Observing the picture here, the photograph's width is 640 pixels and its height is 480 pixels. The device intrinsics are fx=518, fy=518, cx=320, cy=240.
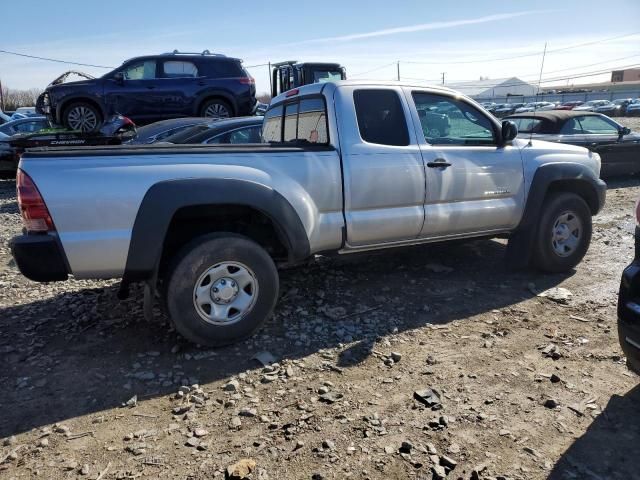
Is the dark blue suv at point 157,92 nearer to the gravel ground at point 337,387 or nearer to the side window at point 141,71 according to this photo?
the side window at point 141,71

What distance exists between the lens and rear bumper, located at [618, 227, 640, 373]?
2795 mm

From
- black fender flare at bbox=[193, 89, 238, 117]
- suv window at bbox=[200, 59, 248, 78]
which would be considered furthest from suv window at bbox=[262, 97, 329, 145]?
suv window at bbox=[200, 59, 248, 78]

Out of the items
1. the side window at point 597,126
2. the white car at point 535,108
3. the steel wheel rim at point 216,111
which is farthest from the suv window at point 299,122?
the side window at point 597,126

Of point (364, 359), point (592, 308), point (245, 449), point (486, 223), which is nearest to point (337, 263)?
point (486, 223)

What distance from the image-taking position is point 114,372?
3543 mm

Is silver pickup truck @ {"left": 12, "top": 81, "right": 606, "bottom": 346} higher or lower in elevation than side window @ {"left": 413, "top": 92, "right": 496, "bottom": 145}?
lower

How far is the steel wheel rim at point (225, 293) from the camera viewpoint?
12.1ft

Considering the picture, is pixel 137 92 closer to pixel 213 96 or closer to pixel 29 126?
pixel 213 96

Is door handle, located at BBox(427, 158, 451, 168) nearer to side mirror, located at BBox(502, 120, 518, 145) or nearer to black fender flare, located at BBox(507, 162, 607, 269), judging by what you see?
side mirror, located at BBox(502, 120, 518, 145)

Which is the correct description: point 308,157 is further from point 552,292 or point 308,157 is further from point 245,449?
point 552,292

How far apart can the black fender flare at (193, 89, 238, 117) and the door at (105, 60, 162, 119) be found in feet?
2.66

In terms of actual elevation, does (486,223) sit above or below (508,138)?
below

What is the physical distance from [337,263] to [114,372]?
2773 millimetres

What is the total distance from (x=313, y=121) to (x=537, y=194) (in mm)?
2343
